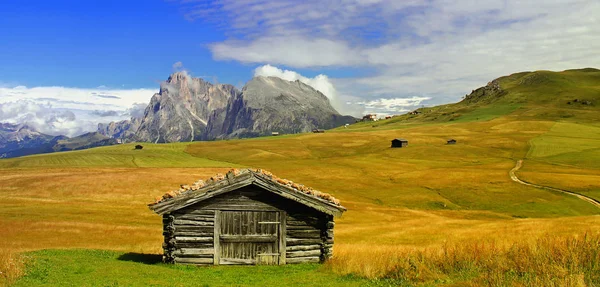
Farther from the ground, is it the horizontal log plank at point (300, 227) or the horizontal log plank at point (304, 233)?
the horizontal log plank at point (300, 227)

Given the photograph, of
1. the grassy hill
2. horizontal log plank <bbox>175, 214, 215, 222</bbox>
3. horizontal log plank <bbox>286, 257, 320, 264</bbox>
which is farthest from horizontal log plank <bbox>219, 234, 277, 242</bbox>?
the grassy hill

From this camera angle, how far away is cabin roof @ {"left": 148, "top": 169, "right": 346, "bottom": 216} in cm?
2266

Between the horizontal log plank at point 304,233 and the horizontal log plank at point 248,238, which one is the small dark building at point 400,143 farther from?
the horizontal log plank at point 248,238

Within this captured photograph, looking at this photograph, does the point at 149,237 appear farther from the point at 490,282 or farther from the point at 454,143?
the point at 454,143

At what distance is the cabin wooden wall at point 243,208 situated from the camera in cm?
2312

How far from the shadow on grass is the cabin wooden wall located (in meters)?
1.14

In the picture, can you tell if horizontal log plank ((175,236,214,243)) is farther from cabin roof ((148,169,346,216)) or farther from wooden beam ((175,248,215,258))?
cabin roof ((148,169,346,216))

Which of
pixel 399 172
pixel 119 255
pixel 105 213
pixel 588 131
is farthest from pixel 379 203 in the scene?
pixel 588 131

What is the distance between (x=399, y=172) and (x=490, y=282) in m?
83.5

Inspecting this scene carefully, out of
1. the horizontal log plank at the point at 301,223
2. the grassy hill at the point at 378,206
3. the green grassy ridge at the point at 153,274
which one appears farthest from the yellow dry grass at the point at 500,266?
the horizontal log plank at the point at 301,223

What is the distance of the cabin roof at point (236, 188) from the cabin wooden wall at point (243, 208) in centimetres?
65

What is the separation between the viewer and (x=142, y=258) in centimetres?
2478

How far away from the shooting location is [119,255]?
83.8ft

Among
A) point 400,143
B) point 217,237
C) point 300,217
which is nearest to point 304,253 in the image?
point 300,217
